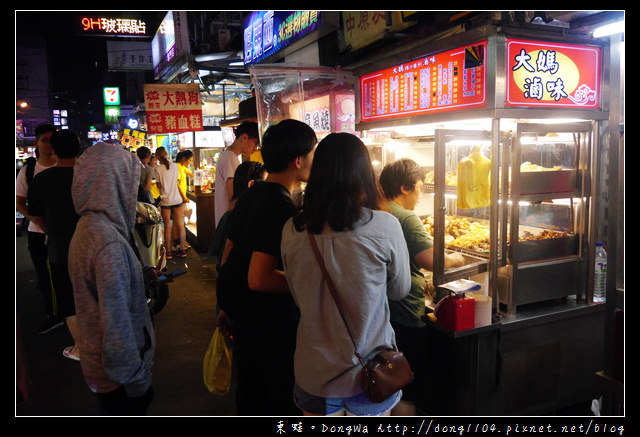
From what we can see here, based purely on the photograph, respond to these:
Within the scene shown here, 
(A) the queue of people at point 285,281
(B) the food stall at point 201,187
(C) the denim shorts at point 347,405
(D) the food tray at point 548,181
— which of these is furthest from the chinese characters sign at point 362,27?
(B) the food stall at point 201,187

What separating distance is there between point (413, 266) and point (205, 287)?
5.22 m

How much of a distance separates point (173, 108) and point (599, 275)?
9716 mm

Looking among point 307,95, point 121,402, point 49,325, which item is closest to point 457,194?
point 121,402

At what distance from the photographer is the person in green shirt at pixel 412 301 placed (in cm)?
338

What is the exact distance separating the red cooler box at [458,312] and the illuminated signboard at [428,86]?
57.2 inches

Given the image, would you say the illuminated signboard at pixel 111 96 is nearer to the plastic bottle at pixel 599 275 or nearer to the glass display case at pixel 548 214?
the glass display case at pixel 548 214

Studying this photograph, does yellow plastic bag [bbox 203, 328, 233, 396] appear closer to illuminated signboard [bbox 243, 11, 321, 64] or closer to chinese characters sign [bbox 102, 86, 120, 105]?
illuminated signboard [bbox 243, 11, 321, 64]

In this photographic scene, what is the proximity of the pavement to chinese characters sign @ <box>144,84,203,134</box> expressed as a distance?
4.53m

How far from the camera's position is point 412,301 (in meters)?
3.36

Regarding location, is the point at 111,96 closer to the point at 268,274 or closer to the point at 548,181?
the point at 548,181

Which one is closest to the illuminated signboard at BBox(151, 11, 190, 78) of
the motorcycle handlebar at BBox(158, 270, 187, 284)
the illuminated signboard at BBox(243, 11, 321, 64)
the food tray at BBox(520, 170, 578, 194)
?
the illuminated signboard at BBox(243, 11, 321, 64)

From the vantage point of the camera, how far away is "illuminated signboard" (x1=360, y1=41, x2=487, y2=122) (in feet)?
11.6

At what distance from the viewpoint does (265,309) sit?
8.79ft

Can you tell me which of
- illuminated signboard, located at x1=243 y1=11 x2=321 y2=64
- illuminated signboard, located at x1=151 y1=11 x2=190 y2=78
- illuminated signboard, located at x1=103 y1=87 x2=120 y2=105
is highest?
illuminated signboard, located at x1=103 y1=87 x2=120 y2=105
